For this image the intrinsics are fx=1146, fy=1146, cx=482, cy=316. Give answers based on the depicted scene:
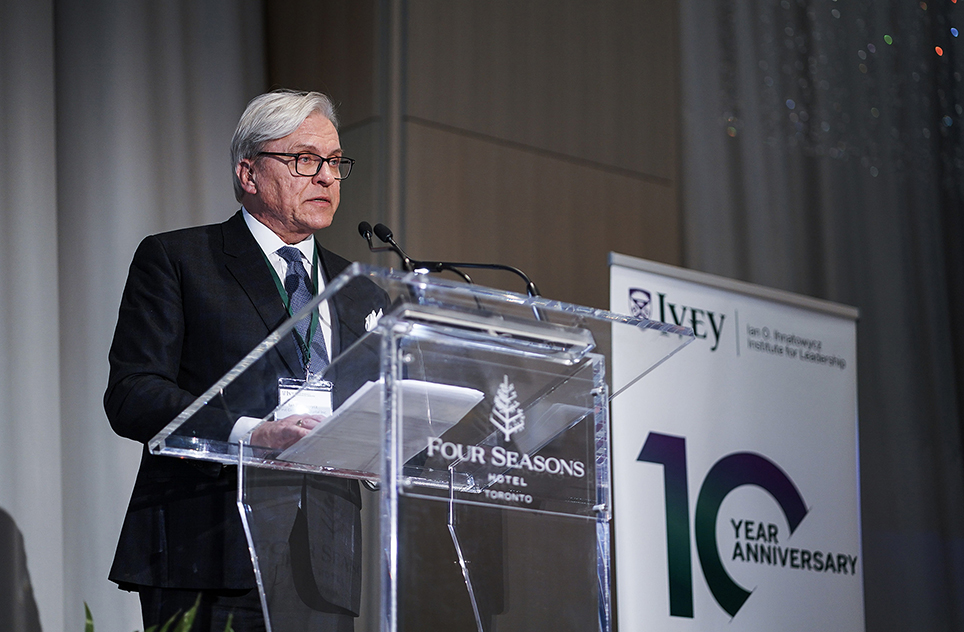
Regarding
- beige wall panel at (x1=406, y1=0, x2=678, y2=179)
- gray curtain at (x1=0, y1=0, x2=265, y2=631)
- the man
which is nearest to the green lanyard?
the man

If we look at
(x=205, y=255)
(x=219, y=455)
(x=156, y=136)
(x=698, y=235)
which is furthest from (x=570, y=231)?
(x=219, y=455)

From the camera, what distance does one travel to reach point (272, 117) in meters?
2.21

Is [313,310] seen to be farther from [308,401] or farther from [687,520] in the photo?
[687,520]

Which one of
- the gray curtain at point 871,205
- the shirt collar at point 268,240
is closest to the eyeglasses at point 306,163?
the shirt collar at point 268,240

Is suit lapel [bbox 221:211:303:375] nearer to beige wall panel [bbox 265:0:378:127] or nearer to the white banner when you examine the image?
the white banner

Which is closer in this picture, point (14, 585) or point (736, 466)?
point (14, 585)

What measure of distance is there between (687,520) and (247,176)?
6.88ft

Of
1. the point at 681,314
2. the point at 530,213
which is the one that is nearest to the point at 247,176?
the point at 681,314

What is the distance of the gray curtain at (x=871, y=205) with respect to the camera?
17.0 feet

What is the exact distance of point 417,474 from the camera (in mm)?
1561

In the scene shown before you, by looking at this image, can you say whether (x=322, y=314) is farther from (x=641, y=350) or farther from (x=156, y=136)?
(x=156, y=136)

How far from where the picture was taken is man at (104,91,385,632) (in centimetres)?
167

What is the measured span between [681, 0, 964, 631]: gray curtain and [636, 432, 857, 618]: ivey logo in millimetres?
1244

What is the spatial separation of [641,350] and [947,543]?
13.9 ft
